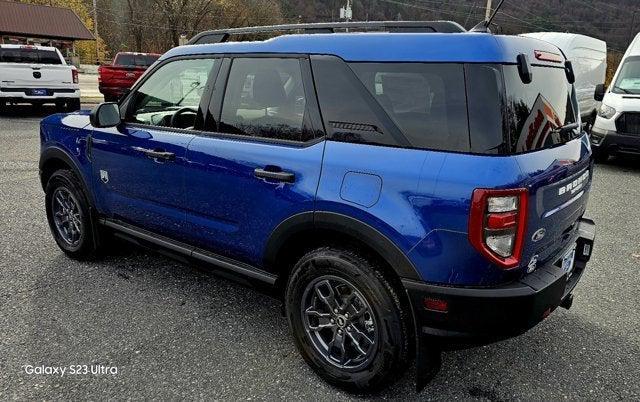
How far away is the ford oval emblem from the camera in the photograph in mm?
2225

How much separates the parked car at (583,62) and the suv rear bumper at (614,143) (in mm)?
2615

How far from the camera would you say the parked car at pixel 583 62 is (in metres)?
11.6

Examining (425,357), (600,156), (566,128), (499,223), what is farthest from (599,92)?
(425,357)

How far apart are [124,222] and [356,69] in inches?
87.3

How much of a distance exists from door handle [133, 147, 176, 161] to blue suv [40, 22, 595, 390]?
0.05ft

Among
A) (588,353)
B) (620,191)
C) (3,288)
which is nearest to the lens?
(588,353)

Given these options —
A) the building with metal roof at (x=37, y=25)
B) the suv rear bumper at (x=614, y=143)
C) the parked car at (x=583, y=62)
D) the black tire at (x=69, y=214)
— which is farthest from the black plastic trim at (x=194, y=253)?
the building with metal roof at (x=37, y=25)

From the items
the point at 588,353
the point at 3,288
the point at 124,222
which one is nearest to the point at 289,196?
the point at 124,222

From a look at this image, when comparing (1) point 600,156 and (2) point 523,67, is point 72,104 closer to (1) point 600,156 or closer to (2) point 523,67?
(1) point 600,156

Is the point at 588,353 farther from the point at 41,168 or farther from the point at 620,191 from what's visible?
the point at 620,191

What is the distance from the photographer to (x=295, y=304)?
8.89ft

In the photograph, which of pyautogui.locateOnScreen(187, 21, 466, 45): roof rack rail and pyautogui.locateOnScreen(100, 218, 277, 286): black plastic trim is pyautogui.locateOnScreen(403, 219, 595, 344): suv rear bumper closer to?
pyautogui.locateOnScreen(100, 218, 277, 286): black plastic trim

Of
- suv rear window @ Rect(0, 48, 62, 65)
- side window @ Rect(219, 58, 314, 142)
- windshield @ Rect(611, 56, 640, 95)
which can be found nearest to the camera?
side window @ Rect(219, 58, 314, 142)

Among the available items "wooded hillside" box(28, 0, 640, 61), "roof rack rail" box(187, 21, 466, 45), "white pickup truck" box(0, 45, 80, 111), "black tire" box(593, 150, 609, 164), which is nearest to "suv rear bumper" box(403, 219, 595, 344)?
"roof rack rail" box(187, 21, 466, 45)
